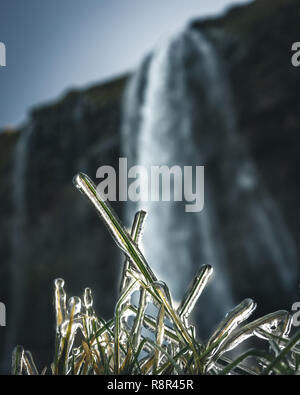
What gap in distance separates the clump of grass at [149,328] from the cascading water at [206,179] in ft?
37.6

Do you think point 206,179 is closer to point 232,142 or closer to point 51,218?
point 232,142

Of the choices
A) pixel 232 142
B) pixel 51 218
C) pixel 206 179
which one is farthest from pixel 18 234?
pixel 232 142

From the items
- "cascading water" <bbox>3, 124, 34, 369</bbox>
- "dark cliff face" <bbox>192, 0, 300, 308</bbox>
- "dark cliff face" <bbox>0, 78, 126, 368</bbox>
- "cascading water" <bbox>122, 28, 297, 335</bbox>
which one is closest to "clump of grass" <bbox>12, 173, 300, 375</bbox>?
"cascading water" <bbox>122, 28, 297, 335</bbox>

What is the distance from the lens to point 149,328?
35cm

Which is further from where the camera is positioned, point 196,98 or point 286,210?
point 196,98

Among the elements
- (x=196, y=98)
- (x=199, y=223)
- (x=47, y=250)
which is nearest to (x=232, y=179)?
(x=199, y=223)

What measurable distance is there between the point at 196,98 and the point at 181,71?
88cm

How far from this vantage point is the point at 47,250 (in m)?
15.2

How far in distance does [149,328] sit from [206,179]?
12.8 meters

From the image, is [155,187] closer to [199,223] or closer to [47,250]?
[199,223]

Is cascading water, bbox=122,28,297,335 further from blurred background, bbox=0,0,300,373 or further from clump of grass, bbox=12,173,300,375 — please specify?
clump of grass, bbox=12,173,300,375

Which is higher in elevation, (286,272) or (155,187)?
(155,187)
